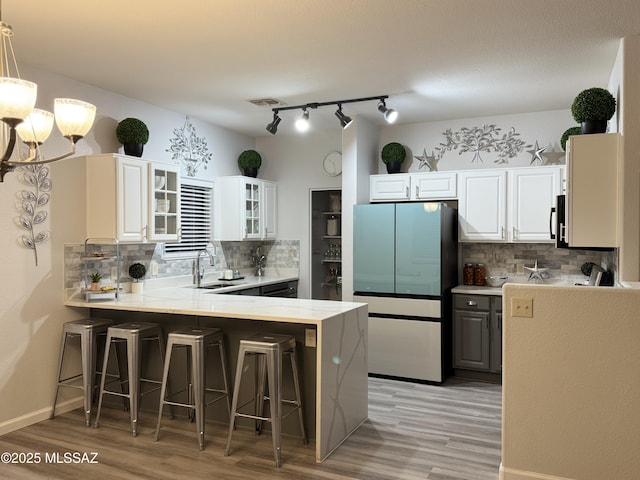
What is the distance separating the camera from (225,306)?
3.71m

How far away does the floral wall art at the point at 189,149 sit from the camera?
5.27m

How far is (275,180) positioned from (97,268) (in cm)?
280

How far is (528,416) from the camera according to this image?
289 cm

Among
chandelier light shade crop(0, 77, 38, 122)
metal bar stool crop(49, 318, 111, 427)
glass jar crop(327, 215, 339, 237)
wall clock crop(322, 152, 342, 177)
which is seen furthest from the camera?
glass jar crop(327, 215, 339, 237)

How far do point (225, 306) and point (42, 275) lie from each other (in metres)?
1.46

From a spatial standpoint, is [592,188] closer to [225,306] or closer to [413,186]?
[413,186]

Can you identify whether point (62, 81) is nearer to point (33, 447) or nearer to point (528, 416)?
point (33, 447)

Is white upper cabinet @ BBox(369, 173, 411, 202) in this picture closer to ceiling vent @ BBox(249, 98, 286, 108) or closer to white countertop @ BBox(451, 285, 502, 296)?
white countertop @ BBox(451, 285, 502, 296)

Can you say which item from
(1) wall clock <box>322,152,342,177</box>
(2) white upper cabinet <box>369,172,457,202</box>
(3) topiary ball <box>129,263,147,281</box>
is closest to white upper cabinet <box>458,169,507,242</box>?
(2) white upper cabinet <box>369,172,457,202</box>

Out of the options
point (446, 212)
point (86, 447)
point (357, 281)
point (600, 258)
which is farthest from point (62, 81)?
point (600, 258)

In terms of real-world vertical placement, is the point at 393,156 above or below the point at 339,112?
below

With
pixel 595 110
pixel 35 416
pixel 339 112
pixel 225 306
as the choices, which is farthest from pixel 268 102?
pixel 35 416

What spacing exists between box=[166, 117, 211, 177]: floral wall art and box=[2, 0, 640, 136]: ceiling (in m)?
0.45

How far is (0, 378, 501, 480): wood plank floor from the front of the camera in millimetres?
3096
